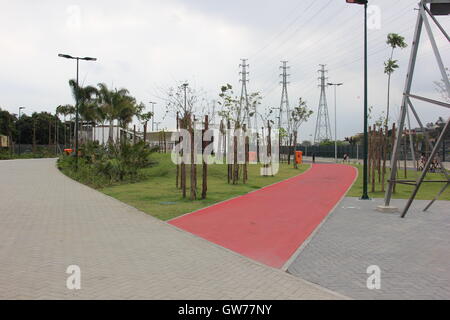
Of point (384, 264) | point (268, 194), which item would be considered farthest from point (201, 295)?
point (268, 194)

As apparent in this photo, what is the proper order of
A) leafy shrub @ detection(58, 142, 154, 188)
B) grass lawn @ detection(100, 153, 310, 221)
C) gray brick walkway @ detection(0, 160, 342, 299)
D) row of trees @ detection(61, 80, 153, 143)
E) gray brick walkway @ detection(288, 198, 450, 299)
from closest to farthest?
gray brick walkway @ detection(0, 160, 342, 299), gray brick walkway @ detection(288, 198, 450, 299), grass lawn @ detection(100, 153, 310, 221), leafy shrub @ detection(58, 142, 154, 188), row of trees @ detection(61, 80, 153, 143)

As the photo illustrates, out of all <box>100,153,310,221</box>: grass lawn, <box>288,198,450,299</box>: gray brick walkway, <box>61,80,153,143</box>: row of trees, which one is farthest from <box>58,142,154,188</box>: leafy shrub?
<box>61,80,153,143</box>: row of trees

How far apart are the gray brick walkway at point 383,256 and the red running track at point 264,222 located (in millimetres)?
466

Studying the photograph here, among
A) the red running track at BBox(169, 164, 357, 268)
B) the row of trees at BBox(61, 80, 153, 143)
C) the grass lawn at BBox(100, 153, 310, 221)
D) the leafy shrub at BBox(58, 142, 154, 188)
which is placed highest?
the row of trees at BBox(61, 80, 153, 143)

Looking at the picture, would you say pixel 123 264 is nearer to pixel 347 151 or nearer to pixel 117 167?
pixel 117 167

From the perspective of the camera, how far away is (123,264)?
22.4ft

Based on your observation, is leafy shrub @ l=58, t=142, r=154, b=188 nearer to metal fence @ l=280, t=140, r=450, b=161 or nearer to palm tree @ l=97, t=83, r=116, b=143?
palm tree @ l=97, t=83, r=116, b=143

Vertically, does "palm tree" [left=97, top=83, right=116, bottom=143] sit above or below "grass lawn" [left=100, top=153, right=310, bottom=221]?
above

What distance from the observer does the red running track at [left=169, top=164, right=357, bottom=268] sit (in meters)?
8.18

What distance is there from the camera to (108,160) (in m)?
24.0

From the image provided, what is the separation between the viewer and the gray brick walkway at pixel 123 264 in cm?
546

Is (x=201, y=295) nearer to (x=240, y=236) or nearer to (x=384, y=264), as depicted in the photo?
(x=384, y=264)

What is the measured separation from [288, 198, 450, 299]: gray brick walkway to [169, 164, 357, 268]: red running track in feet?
1.53

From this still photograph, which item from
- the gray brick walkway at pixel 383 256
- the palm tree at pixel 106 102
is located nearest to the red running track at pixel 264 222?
the gray brick walkway at pixel 383 256
